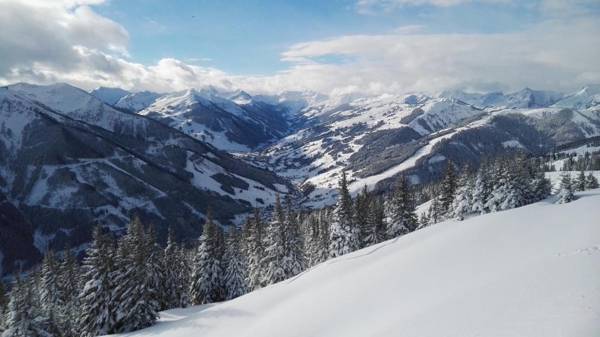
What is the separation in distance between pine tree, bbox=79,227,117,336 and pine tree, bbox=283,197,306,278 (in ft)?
72.8

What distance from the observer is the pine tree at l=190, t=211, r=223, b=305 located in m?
53.4

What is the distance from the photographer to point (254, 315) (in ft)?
99.0

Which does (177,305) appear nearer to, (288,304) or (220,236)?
(220,236)

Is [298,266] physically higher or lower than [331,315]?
lower

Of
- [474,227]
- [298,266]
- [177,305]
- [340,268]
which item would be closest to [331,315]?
[340,268]

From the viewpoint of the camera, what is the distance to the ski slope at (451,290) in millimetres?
16109

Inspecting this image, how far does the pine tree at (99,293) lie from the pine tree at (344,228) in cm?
2973

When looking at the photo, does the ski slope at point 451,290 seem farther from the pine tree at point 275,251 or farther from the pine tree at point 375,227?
the pine tree at point 375,227

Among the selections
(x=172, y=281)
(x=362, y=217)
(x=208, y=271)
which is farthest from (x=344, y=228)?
(x=172, y=281)

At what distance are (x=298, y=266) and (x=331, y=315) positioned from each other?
30612mm

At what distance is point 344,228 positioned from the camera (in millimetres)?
56906

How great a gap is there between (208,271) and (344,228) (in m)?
19.5

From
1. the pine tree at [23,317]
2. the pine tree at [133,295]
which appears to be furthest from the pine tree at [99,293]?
the pine tree at [23,317]

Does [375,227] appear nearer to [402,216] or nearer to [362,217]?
[362,217]
